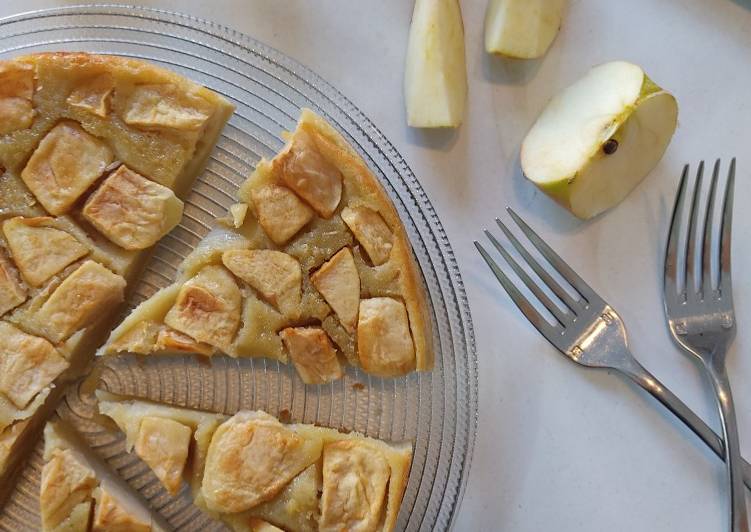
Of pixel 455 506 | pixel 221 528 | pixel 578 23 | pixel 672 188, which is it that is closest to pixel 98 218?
pixel 221 528

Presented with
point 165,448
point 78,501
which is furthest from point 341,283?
point 78,501

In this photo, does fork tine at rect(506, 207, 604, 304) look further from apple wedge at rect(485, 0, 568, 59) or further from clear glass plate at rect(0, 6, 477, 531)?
apple wedge at rect(485, 0, 568, 59)

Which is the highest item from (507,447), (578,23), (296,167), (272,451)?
(578,23)

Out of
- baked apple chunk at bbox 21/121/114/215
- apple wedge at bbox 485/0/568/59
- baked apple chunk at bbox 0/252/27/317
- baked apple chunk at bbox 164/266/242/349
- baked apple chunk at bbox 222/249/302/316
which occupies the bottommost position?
baked apple chunk at bbox 0/252/27/317

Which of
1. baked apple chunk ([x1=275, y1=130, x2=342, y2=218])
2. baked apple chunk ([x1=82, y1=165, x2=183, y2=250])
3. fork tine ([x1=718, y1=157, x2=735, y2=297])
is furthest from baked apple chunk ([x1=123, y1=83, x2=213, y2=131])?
fork tine ([x1=718, y1=157, x2=735, y2=297])

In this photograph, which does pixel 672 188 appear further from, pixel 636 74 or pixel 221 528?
pixel 221 528

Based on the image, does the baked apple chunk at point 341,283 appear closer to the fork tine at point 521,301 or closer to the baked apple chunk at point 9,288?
the fork tine at point 521,301

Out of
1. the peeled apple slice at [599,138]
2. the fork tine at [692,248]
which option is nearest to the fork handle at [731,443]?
the fork tine at [692,248]
